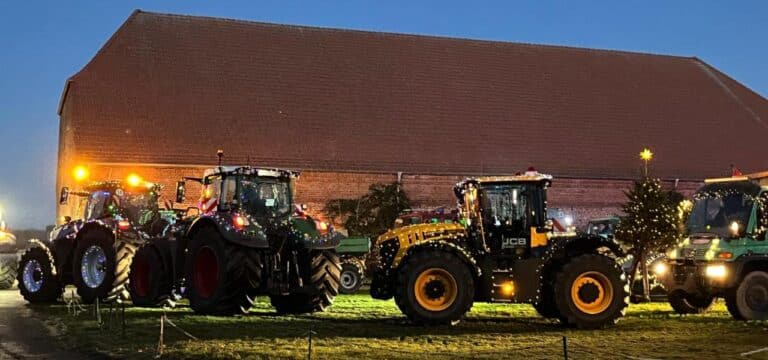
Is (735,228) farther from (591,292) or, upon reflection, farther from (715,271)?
(591,292)

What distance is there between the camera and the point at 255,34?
32.9 metres

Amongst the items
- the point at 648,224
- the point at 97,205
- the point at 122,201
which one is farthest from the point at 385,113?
the point at 97,205

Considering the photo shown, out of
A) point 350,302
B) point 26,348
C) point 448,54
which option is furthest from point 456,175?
point 26,348

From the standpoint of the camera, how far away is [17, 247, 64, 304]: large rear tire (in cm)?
1727

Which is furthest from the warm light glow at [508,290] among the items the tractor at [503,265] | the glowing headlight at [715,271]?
the glowing headlight at [715,271]

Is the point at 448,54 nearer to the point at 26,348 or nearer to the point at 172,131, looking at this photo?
the point at 172,131

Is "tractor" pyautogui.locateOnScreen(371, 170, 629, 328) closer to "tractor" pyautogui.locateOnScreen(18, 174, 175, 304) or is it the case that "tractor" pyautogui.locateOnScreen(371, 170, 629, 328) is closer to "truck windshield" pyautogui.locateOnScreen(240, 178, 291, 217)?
"truck windshield" pyautogui.locateOnScreen(240, 178, 291, 217)

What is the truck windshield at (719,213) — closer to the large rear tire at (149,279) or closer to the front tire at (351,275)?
the large rear tire at (149,279)

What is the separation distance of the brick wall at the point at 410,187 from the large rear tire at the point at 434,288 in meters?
16.7

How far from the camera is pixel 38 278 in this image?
57.6 feet

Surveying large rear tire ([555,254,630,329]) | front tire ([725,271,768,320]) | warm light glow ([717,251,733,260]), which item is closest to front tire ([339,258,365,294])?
large rear tire ([555,254,630,329])

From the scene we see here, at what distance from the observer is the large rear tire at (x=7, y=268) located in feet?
72.9

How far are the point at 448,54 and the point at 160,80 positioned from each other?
464 inches

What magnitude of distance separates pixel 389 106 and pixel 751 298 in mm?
20313
